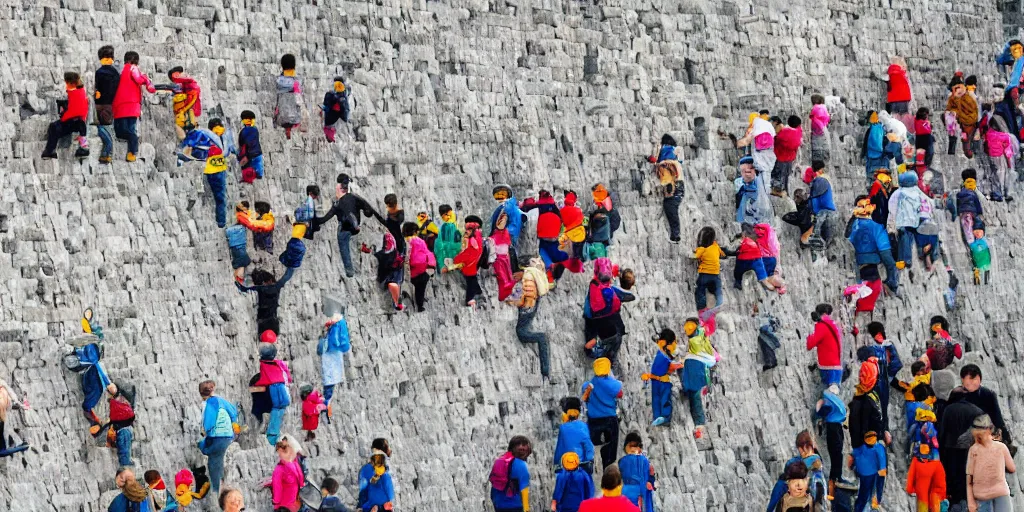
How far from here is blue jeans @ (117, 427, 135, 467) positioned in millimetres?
24125

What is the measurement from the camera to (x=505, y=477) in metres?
25.9

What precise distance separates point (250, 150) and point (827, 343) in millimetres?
8998

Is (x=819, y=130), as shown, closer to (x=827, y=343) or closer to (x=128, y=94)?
(x=827, y=343)

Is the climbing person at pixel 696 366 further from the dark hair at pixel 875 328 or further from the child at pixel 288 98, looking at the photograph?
the child at pixel 288 98

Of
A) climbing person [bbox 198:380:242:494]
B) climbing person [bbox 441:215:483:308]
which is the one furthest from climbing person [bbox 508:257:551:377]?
climbing person [bbox 198:380:242:494]

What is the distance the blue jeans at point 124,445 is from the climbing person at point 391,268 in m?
4.17

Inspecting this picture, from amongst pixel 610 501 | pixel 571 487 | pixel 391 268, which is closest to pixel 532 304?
pixel 391 268

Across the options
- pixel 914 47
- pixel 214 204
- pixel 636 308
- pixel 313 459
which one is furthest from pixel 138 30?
pixel 914 47

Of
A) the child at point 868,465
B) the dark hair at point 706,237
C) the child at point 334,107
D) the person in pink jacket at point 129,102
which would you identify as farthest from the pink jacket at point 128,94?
the child at point 868,465

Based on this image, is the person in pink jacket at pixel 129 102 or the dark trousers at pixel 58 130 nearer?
the dark trousers at pixel 58 130

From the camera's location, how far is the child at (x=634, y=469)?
26.4 meters

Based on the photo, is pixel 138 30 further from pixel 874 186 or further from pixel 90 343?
pixel 874 186

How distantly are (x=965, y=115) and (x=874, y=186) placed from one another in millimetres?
3094

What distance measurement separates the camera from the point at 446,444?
1063 inches
